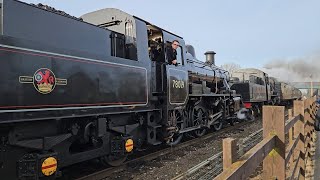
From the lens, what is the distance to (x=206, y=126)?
10.3 meters

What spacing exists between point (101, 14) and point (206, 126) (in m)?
5.10

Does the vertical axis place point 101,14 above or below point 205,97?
above

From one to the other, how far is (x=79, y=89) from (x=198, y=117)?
5446 mm

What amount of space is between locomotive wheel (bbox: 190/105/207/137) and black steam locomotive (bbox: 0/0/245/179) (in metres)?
1.04

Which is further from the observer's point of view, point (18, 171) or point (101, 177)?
point (101, 177)

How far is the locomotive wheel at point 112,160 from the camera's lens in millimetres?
6191

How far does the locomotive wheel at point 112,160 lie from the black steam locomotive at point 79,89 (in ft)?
0.07

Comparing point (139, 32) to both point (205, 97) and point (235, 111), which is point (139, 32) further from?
point (235, 111)

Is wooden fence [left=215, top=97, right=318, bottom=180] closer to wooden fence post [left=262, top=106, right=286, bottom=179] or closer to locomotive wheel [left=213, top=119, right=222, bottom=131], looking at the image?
wooden fence post [left=262, top=106, right=286, bottom=179]

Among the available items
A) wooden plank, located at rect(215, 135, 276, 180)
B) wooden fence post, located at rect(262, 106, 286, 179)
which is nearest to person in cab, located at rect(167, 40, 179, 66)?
wooden fence post, located at rect(262, 106, 286, 179)

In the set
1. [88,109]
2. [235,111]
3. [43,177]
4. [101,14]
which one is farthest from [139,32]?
[235,111]

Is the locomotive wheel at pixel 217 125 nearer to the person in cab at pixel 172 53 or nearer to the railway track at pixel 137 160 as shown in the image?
the railway track at pixel 137 160

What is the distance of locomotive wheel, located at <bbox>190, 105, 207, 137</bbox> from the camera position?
968 cm

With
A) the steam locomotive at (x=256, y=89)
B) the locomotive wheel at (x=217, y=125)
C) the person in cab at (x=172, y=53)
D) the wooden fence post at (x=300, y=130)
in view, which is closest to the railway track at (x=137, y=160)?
the locomotive wheel at (x=217, y=125)
